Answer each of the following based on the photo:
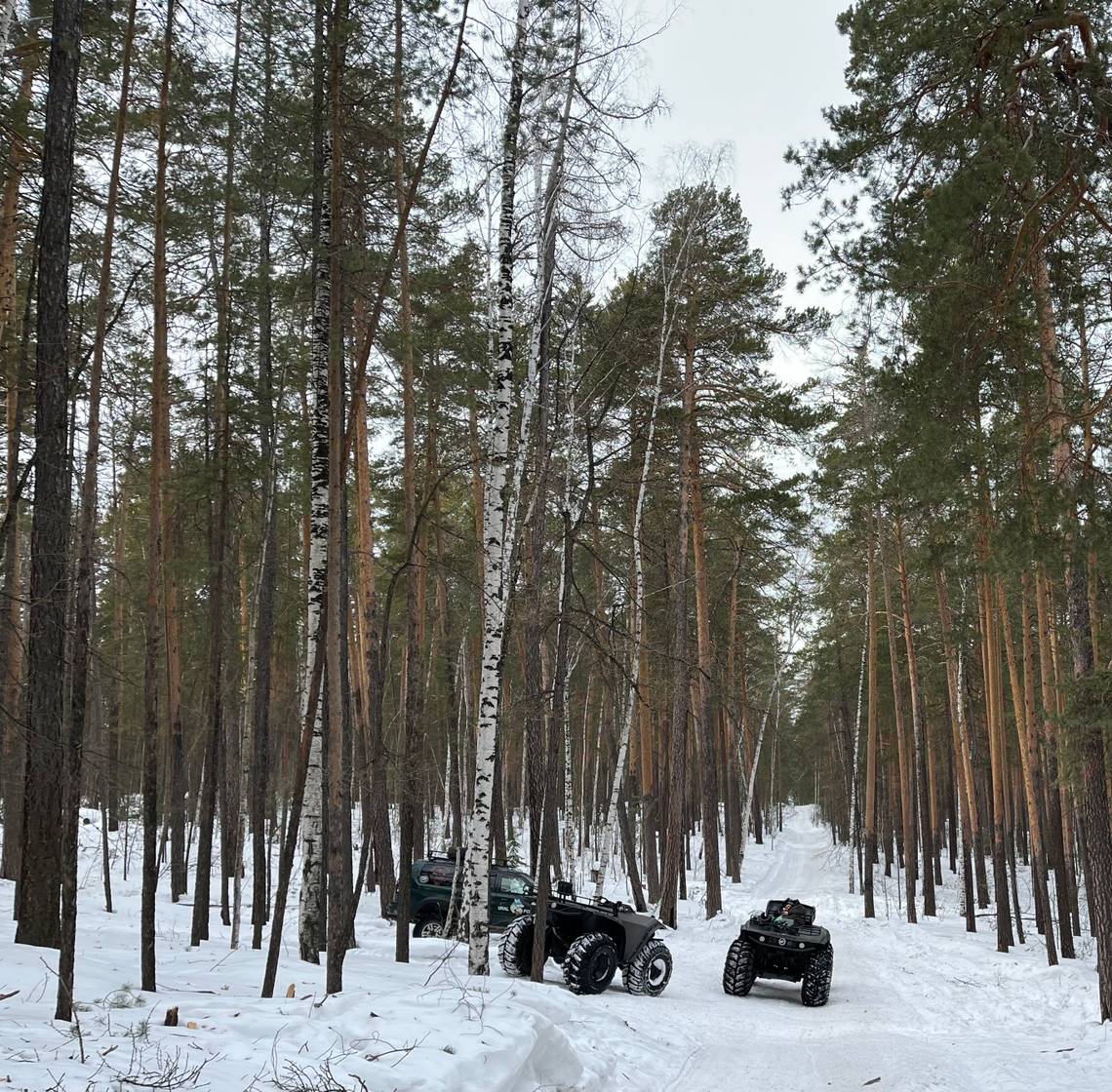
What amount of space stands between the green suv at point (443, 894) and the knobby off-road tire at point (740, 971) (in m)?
5.03

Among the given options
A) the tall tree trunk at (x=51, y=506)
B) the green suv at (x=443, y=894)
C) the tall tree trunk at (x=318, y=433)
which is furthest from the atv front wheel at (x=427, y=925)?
the tall tree trunk at (x=51, y=506)

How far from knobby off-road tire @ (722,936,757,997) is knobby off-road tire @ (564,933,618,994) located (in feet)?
6.68

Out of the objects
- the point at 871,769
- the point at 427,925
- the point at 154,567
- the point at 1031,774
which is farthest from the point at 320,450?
the point at 871,769

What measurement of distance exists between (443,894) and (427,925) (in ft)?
1.98

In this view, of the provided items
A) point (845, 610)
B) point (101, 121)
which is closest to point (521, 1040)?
point (101, 121)

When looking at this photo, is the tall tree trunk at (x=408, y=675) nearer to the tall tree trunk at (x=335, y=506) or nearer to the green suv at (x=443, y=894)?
the tall tree trunk at (x=335, y=506)

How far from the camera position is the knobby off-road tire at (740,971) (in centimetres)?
1183

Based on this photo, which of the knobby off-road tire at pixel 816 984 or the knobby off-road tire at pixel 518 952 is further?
the knobby off-road tire at pixel 816 984

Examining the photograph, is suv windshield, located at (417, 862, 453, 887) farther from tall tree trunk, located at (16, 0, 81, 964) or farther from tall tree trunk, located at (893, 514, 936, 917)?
tall tree trunk, located at (893, 514, 936, 917)

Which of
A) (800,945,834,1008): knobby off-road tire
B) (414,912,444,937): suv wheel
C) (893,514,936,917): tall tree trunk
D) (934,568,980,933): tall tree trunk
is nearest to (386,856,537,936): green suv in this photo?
(414,912,444,937): suv wheel

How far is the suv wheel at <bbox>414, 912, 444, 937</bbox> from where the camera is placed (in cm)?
1611

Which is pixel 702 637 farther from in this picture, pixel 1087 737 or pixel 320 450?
pixel 320 450

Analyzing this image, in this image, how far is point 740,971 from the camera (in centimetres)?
1184

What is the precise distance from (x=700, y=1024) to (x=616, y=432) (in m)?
8.57
